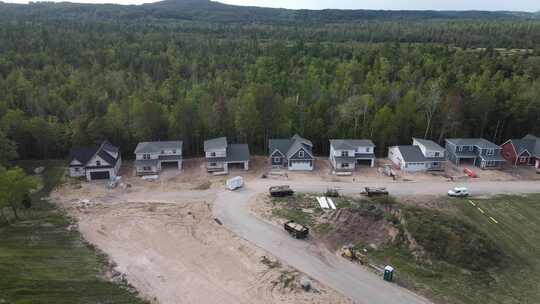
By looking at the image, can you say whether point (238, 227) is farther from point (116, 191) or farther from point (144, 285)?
point (116, 191)

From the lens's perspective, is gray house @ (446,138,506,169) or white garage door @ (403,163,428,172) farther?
gray house @ (446,138,506,169)

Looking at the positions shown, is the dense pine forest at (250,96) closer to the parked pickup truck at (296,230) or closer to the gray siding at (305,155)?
the gray siding at (305,155)

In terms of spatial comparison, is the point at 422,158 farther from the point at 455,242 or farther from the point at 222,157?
the point at 222,157

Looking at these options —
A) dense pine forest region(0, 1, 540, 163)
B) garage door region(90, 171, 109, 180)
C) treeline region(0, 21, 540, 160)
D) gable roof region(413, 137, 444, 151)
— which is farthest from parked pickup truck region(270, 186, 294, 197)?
gable roof region(413, 137, 444, 151)

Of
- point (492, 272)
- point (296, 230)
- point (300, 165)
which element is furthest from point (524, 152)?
point (296, 230)

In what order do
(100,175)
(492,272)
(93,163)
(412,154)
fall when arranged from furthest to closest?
(412,154) < (100,175) < (93,163) < (492,272)

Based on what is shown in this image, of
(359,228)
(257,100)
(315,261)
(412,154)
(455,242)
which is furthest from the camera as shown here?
(257,100)

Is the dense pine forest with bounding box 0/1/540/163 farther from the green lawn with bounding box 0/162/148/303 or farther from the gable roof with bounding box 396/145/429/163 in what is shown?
the green lawn with bounding box 0/162/148/303

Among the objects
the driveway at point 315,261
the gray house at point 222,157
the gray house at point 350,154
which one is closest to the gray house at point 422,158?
the gray house at point 350,154
